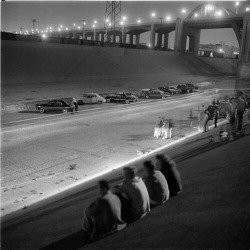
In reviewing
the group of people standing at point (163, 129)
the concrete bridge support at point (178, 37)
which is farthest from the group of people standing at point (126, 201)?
the concrete bridge support at point (178, 37)

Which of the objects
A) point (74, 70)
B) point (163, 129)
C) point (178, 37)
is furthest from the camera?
point (178, 37)

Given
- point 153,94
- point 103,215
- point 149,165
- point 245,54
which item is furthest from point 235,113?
point 245,54

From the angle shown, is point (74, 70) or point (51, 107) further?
point (74, 70)

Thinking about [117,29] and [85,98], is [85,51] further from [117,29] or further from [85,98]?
[117,29]

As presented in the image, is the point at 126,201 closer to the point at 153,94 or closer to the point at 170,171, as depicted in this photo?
the point at 170,171

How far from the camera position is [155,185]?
20.8ft

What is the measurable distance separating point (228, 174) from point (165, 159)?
8.03ft

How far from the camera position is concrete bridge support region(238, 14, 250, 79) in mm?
67375

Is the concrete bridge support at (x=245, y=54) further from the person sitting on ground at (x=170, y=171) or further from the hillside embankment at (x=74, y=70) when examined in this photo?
the person sitting on ground at (x=170, y=171)

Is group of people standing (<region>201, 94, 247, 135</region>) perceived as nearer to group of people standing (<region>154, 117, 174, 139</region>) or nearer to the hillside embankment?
group of people standing (<region>154, 117, 174, 139</region>)

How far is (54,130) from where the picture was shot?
18.6 metres

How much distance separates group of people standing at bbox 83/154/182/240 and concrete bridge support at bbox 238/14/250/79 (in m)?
66.9

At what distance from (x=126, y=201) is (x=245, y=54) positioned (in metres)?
72.9

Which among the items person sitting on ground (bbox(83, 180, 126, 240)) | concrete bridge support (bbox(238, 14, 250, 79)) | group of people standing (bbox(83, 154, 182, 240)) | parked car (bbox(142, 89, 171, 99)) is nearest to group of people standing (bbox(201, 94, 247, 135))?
group of people standing (bbox(83, 154, 182, 240))
